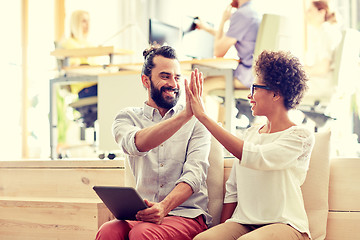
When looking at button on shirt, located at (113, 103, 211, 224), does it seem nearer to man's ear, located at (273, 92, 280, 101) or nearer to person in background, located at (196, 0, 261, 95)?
man's ear, located at (273, 92, 280, 101)

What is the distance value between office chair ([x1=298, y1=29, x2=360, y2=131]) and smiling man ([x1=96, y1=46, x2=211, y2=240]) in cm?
169

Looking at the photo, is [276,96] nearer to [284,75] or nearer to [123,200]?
[284,75]

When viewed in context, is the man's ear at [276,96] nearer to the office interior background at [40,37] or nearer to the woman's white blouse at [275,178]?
the woman's white blouse at [275,178]

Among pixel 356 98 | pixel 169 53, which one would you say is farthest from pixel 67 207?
pixel 356 98

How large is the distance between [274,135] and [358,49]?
2157 millimetres

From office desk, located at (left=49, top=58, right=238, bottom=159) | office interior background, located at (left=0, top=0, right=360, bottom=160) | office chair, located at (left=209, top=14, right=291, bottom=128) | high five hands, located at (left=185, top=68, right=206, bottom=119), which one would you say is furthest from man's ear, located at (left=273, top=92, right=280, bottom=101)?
office interior background, located at (left=0, top=0, right=360, bottom=160)

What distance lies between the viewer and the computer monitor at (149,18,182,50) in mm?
3488

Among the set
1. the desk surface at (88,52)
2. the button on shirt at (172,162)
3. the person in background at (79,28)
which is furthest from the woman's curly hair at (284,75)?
the person in background at (79,28)

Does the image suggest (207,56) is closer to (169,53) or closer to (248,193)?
(169,53)

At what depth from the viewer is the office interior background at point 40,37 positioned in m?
5.24

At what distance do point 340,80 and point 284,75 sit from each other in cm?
193

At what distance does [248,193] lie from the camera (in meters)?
1.70

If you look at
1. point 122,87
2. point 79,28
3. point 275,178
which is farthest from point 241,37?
point 275,178

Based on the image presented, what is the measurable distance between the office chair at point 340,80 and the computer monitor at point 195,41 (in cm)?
83
